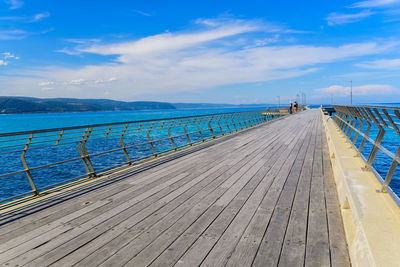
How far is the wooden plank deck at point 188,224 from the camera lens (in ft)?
7.48

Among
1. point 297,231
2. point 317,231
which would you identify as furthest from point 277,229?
point 317,231

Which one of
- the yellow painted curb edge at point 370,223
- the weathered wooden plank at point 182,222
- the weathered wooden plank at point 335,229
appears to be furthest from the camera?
the weathered wooden plank at point 182,222

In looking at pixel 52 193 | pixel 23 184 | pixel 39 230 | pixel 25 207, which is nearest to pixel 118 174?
pixel 52 193

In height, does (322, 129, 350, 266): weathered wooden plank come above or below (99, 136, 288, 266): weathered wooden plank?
below

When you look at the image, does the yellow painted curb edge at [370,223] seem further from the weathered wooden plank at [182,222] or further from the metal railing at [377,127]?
the weathered wooden plank at [182,222]

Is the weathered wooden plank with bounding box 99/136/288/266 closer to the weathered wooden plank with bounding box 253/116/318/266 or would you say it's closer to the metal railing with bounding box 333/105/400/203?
the weathered wooden plank with bounding box 253/116/318/266

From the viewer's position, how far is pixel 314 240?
2.49 m

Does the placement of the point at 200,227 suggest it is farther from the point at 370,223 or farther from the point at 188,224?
the point at 370,223

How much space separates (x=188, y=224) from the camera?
114 inches

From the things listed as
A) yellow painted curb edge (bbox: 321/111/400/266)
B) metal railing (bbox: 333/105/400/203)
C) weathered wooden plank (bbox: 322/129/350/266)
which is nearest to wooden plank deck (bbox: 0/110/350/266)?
weathered wooden plank (bbox: 322/129/350/266)

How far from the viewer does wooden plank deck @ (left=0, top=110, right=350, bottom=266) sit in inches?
89.8

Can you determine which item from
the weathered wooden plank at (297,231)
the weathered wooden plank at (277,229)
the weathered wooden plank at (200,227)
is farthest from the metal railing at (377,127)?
the weathered wooden plank at (200,227)

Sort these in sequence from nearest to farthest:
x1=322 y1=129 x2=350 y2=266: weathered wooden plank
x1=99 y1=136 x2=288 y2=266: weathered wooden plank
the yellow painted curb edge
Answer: the yellow painted curb edge < x1=322 y1=129 x2=350 y2=266: weathered wooden plank < x1=99 y1=136 x2=288 y2=266: weathered wooden plank

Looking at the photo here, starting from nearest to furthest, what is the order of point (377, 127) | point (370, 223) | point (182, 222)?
point (370, 223), point (182, 222), point (377, 127)
